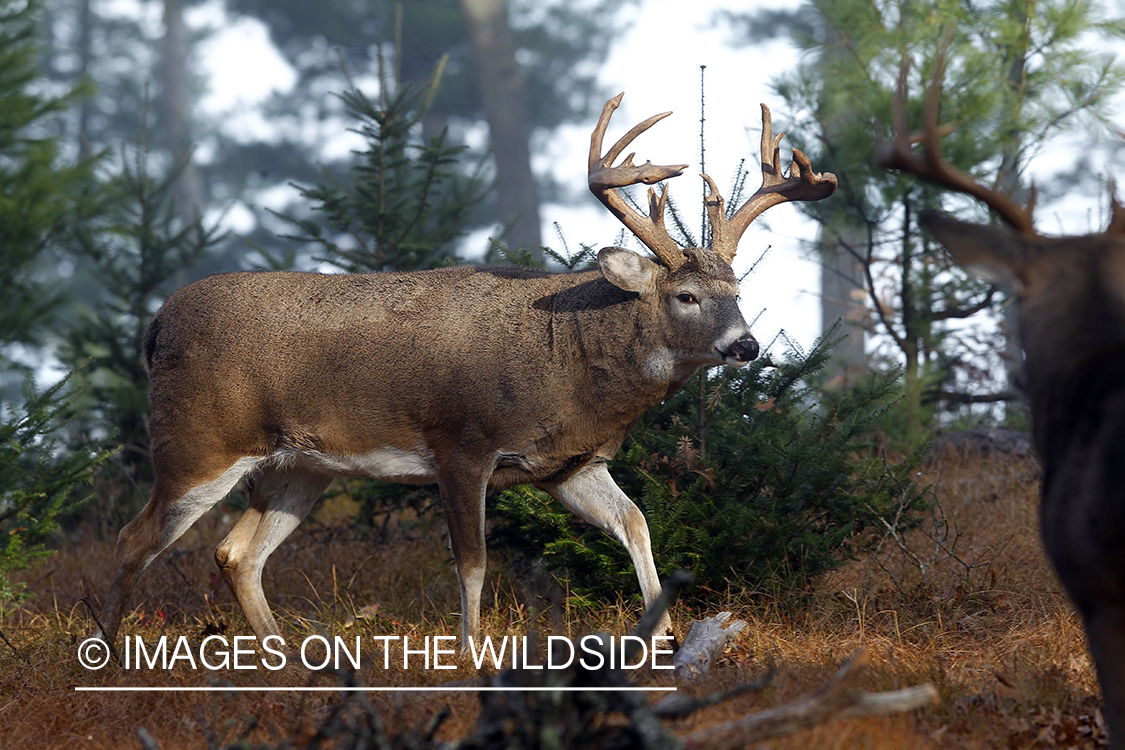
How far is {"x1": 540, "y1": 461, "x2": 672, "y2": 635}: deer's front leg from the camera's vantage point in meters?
5.30

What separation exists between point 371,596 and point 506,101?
1718 centimetres

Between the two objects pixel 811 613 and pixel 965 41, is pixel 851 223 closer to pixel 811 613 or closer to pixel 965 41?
pixel 965 41

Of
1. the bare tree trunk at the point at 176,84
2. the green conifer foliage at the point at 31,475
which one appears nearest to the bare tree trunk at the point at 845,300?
the green conifer foliage at the point at 31,475

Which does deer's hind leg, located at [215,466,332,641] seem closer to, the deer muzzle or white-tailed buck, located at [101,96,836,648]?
white-tailed buck, located at [101,96,836,648]

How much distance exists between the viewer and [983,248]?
3354 millimetres

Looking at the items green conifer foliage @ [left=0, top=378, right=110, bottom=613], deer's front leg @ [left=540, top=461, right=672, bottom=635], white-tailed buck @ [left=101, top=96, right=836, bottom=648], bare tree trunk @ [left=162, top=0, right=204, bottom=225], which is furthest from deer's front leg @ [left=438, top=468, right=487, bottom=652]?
bare tree trunk @ [left=162, top=0, right=204, bottom=225]

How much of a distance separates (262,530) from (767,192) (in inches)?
134

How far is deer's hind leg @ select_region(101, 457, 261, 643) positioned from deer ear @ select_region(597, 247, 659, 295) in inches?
83.0

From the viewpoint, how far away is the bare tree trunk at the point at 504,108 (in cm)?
2200

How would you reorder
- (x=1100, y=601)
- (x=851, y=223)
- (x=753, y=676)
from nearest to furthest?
1. (x=1100, y=601)
2. (x=753, y=676)
3. (x=851, y=223)

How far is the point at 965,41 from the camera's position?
31.4 ft

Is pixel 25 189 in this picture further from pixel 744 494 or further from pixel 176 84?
pixel 176 84

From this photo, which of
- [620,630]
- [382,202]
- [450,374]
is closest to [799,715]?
[620,630]

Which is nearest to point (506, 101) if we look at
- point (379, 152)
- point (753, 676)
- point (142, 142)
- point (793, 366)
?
point (142, 142)
